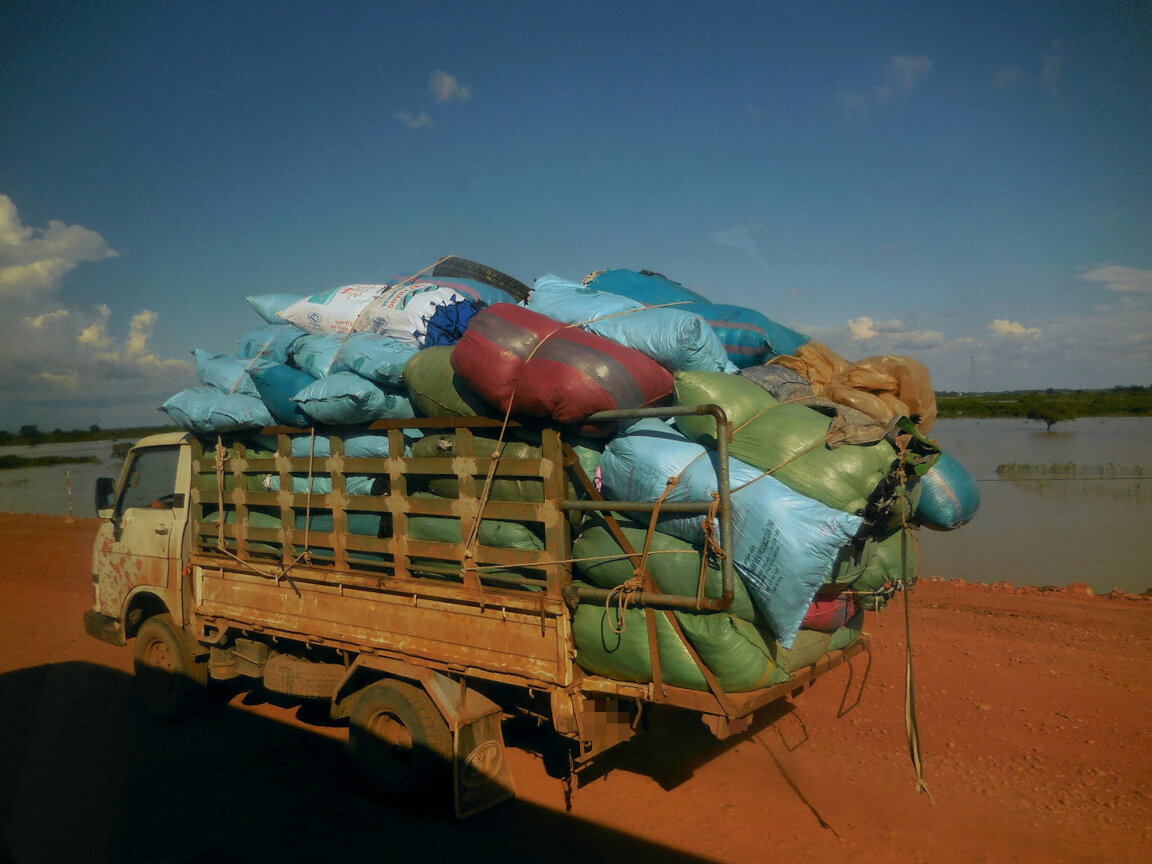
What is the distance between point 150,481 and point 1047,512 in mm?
15292

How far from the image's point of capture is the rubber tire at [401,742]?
12.0 ft

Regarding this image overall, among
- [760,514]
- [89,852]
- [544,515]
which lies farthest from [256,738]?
[760,514]

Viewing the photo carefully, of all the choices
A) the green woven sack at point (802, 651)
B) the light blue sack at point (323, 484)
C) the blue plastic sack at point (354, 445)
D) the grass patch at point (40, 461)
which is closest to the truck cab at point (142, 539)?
the light blue sack at point (323, 484)

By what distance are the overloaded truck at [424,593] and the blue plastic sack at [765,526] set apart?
0.26ft

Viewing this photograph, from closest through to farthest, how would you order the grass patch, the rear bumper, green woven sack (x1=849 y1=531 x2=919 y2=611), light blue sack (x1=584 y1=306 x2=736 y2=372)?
1. light blue sack (x1=584 y1=306 x2=736 y2=372)
2. green woven sack (x1=849 y1=531 x2=919 y2=611)
3. the rear bumper
4. the grass patch

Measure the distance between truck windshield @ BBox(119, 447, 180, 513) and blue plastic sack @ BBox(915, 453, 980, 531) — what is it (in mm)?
5076

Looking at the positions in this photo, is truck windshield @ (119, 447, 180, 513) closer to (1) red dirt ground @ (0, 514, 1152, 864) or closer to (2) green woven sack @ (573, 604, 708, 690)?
(1) red dirt ground @ (0, 514, 1152, 864)

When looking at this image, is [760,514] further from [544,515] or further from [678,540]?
[544,515]

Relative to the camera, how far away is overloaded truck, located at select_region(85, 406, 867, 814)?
10.0 feet

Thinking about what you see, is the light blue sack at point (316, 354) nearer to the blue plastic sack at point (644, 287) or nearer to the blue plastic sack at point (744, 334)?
the blue plastic sack at point (644, 287)

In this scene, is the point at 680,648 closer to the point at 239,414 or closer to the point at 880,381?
the point at 880,381

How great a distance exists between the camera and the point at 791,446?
2953mm

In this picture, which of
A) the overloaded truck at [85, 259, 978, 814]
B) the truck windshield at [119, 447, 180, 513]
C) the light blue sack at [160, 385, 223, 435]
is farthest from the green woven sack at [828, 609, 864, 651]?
the truck windshield at [119, 447, 180, 513]

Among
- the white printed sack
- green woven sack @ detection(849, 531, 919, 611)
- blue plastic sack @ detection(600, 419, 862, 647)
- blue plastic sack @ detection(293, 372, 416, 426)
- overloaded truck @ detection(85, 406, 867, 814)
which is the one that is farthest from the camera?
the white printed sack
